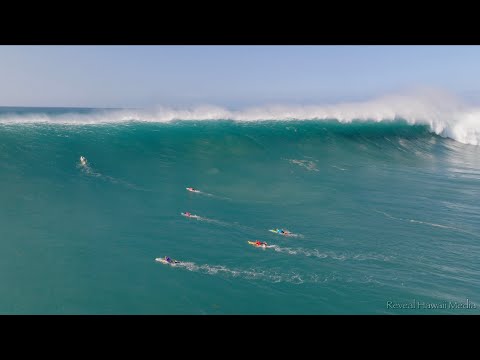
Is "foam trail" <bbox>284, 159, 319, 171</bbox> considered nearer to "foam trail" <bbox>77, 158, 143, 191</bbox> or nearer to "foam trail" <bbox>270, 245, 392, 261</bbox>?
"foam trail" <bbox>77, 158, 143, 191</bbox>

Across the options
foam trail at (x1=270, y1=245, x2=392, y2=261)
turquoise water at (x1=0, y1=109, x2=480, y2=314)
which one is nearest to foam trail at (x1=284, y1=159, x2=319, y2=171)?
turquoise water at (x1=0, y1=109, x2=480, y2=314)

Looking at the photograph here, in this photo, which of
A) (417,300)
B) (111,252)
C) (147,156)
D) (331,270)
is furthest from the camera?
(147,156)

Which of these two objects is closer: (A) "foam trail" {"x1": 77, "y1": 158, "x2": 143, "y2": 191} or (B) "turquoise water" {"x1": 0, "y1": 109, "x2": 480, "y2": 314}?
(B) "turquoise water" {"x1": 0, "y1": 109, "x2": 480, "y2": 314}

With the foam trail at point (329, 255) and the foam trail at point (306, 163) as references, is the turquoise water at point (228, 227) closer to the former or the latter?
the foam trail at point (329, 255)

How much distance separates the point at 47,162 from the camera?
28.4 m

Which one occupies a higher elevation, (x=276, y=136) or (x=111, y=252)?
(x=276, y=136)

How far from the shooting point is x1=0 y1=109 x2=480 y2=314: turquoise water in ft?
42.7

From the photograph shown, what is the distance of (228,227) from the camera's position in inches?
735

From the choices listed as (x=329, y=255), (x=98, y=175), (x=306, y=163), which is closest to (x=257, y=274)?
(x=329, y=255)

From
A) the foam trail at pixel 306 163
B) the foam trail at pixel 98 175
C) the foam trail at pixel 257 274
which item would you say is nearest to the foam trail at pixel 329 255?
the foam trail at pixel 257 274

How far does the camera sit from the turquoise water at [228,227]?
1301 cm
